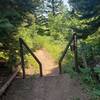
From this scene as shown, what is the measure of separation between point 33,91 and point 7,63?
3032mm

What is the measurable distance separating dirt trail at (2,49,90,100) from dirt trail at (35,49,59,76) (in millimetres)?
2053

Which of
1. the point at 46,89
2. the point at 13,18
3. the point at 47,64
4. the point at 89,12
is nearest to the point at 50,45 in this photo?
the point at 47,64

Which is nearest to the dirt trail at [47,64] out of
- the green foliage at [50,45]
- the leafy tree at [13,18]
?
the green foliage at [50,45]

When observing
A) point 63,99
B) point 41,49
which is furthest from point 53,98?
point 41,49

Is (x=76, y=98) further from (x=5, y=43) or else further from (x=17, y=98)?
(x=5, y=43)

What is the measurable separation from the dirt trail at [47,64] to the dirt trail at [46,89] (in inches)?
80.8

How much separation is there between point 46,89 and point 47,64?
5841 millimetres

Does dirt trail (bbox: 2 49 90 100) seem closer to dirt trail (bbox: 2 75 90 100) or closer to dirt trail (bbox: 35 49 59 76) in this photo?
dirt trail (bbox: 2 75 90 100)

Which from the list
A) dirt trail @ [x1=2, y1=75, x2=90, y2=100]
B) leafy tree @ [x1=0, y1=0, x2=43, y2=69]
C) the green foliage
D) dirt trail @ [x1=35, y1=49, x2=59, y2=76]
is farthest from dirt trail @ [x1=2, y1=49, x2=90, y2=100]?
the green foliage

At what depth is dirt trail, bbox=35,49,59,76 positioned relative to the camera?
503 inches

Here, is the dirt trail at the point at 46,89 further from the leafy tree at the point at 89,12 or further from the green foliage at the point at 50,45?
the green foliage at the point at 50,45

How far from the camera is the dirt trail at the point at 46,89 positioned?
879 cm

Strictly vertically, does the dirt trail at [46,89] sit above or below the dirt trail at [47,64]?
below

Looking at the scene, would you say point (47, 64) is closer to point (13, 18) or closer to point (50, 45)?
point (13, 18)
